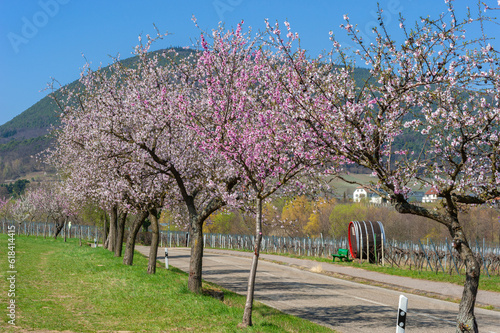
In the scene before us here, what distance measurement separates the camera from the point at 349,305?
1508 cm

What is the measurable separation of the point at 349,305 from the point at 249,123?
6969 millimetres

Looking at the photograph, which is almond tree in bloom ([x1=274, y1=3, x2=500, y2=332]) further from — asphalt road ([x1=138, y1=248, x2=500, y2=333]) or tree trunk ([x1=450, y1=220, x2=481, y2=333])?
asphalt road ([x1=138, y1=248, x2=500, y2=333])

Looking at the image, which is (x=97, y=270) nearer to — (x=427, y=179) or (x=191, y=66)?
(x=191, y=66)

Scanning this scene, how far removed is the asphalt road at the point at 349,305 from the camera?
477 inches

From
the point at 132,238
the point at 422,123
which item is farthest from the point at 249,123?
the point at 132,238

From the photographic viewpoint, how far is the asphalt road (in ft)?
39.7

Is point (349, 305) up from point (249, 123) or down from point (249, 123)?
down

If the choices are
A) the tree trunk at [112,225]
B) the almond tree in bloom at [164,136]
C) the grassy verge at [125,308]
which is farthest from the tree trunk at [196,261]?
the tree trunk at [112,225]

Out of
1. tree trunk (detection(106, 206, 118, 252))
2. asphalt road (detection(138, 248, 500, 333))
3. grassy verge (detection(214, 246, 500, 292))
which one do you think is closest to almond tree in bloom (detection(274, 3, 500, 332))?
asphalt road (detection(138, 248, 500, 333))

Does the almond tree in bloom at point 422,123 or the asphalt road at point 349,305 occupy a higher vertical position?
the almond tree in bloom at point 422,123

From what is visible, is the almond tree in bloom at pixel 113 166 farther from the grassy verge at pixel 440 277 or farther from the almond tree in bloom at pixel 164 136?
the grassy verge at pixel 440 277

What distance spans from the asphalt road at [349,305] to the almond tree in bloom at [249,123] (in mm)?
3321

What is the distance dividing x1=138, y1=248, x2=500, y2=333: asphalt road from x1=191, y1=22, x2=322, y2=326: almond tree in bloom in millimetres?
3321

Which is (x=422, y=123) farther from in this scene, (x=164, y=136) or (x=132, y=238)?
(x=132, y=238)
